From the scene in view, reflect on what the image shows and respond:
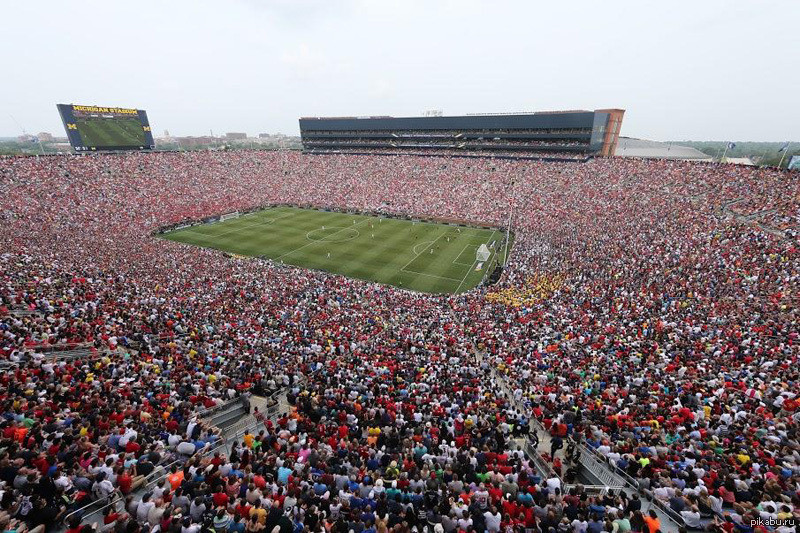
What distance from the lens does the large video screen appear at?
54.7 meters

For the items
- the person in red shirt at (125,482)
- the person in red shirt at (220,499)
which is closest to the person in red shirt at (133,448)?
the person in red shirt at (125,482)

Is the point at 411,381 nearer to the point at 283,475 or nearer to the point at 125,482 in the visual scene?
the point at 283,475

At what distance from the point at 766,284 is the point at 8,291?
38715 mm

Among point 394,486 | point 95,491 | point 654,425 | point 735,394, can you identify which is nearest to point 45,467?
point 95,491

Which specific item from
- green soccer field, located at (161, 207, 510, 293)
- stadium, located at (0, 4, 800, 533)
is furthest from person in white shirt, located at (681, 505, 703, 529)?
green soccer field, located at (161, 207, 510, 293)

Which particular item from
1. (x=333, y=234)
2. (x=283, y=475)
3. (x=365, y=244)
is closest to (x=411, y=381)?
(x=283, y=475)

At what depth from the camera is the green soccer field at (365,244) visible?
117 ft

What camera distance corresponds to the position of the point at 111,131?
196ft

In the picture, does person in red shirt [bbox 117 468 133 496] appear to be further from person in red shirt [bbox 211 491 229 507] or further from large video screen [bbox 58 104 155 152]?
large video screen [bbox 58 104 155 152]

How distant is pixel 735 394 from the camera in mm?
11531

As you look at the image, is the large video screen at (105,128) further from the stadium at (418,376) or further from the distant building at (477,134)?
the distant building at (477,134)

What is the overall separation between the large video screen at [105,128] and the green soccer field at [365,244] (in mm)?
26159

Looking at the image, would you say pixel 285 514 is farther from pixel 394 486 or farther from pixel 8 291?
pixel 8 291

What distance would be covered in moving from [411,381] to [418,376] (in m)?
0.39
